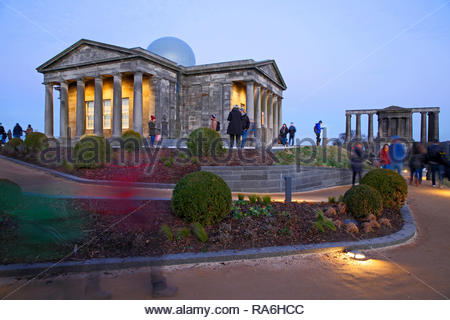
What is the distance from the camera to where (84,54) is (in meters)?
26.7

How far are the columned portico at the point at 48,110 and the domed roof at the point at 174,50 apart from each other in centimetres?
1188

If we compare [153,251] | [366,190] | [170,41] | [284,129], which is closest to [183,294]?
[153,251]

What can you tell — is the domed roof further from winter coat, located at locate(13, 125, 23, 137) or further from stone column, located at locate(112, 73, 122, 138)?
winter coat, located at locate(13, 125, 23, 137)

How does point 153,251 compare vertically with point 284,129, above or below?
below

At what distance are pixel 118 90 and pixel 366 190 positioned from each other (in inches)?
905

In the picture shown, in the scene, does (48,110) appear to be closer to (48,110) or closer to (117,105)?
(48,110)

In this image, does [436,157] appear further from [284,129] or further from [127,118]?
[127,118]

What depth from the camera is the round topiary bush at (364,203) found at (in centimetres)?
692

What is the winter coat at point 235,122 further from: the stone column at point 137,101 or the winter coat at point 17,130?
the winter coat at point 17,130

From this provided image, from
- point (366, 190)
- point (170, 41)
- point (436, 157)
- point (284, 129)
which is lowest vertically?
point (366, 190)

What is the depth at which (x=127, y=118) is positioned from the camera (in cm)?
2806

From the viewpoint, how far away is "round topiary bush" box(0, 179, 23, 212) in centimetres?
595

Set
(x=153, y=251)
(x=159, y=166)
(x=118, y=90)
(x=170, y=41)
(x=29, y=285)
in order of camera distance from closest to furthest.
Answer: (x=29, y=285) < (x=153, y=251) < (x=159, y=166) < (x=118, y=90) < (x=170, y=41)

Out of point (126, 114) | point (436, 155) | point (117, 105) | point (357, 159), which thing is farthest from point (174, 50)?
point (436, 155)
